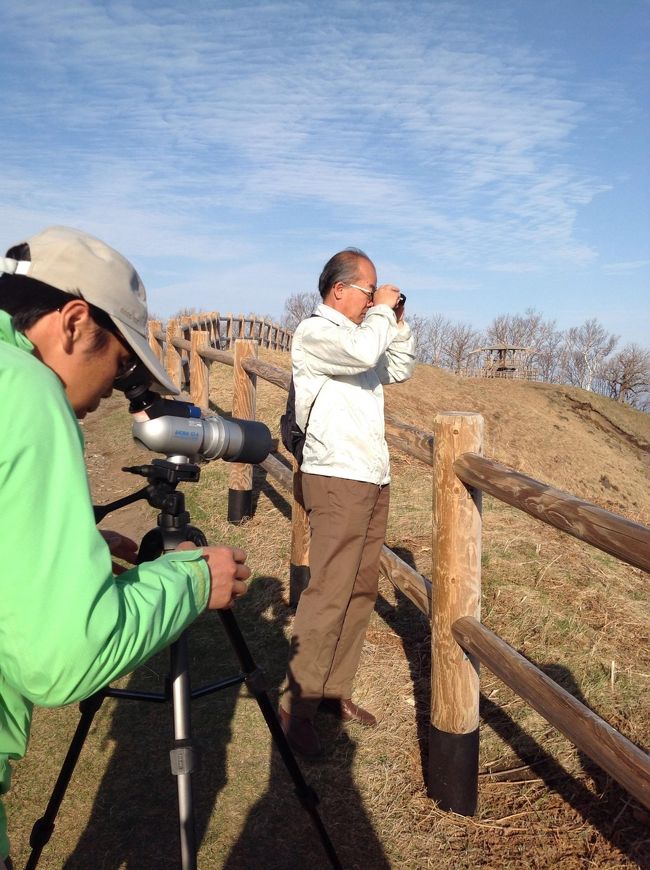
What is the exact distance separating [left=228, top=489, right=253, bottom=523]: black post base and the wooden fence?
2.52 m

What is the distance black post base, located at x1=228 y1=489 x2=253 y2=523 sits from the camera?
18.7ft

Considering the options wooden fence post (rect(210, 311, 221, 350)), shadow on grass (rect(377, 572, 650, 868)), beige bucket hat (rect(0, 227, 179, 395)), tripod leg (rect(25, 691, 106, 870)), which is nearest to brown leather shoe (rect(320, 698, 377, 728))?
shadow on grass (rect(377, 572, 650, 868))

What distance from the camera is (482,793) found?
2.80m

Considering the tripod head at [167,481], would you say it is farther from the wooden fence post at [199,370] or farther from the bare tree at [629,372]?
the bare tree at [629,372]

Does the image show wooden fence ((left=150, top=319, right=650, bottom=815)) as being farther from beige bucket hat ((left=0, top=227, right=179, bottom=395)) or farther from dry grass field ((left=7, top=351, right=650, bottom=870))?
beige bucket hat ((left=0, top=227, right=179, bottom=395))

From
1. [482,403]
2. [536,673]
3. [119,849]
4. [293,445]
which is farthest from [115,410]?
[536,673]

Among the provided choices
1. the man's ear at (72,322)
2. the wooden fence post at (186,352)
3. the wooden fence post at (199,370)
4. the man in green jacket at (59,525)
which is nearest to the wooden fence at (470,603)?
the man in green jacket at (59,525)

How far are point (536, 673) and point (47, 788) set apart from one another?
2.07 m

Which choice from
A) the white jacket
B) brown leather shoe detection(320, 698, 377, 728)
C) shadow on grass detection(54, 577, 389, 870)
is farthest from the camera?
brown leather shoe detection(320, 698, 377, 728)

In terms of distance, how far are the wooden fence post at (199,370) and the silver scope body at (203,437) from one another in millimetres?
5549

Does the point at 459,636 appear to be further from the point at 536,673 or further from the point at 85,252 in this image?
the point at 85,252

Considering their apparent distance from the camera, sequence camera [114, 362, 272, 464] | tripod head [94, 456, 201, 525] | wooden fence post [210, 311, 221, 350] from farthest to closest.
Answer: wooden fence post [210, 311, 221, 350] < tripod head [94, 456, 201, 525] < camera [114, 362, 272, 464]

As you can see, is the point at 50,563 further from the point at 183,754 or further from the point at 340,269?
the point at 340,269

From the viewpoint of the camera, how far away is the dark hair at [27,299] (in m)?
1.17
